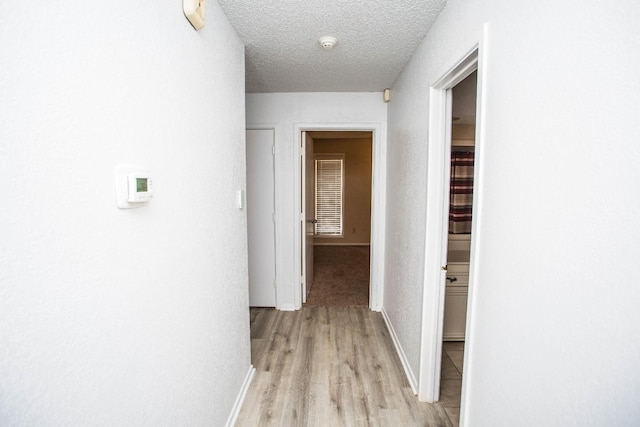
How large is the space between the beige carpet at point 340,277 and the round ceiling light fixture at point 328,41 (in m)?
2.64

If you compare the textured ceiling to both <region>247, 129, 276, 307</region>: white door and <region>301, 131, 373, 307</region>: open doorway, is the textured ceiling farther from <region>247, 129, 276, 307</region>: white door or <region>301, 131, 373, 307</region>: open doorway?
<region>301, 131, 373, 307</region>: open doorway

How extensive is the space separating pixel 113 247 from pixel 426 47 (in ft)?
6.28

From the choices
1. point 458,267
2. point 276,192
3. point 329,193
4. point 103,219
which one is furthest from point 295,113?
point 329,193

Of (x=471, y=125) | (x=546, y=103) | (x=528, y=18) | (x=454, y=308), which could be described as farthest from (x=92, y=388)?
(x=471, y=125)

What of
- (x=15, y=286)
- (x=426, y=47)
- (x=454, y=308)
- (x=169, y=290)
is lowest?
(x=454, y=308)

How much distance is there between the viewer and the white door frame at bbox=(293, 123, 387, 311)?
3.14 meters

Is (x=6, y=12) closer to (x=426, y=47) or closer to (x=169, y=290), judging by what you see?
(x=169, y=290)

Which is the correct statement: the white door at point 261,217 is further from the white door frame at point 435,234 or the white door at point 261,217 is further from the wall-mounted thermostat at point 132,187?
the wall-mounted thermostat at point 132,187

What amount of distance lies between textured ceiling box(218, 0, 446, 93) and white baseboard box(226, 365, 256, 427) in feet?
7.19

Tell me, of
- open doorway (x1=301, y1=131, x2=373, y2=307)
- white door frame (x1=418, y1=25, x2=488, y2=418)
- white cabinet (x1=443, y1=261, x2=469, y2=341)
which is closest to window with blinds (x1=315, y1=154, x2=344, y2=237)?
open doorway (x1=301, y1=131, x2=373, y2=307)

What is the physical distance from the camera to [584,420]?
2.36ft

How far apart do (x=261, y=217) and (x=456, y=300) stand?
2.02 metres

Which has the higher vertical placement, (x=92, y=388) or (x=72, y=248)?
(x=72, y=248)

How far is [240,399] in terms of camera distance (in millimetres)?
1900
